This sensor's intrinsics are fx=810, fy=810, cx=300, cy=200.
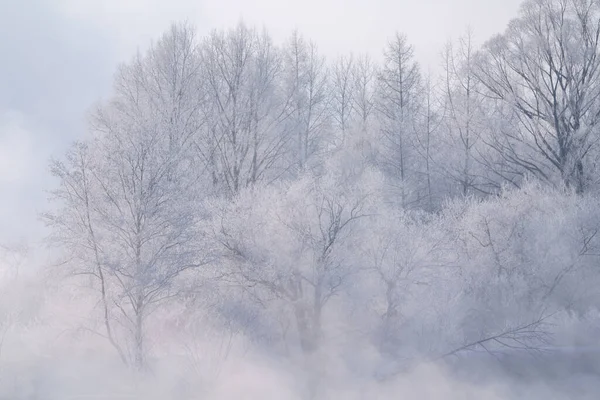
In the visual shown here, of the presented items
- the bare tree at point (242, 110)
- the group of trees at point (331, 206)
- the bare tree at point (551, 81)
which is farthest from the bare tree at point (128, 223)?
the bare tree at point (551, 81)

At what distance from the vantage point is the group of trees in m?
18.2

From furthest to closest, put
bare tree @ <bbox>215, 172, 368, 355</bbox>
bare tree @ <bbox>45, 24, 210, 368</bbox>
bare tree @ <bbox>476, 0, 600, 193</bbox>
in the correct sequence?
1. bare tree @ <bbox>476, 0, 600, 193</bbox>
2. bare tree @ <bbox>215, 172, 368, 355</bbox>
3. bare tree @ <bbox>45, 24, 210, 368</bbox>

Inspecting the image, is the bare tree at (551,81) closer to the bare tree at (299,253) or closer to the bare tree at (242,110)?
the bare tree at (242,110)

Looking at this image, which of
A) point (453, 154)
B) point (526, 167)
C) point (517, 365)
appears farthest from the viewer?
point (453, 154)

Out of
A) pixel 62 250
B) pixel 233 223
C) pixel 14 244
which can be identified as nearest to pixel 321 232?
pixel 233 223

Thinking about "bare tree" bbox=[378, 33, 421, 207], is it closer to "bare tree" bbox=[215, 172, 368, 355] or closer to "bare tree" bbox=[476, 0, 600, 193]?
"bare tree" bbox=[476, 0, 600, 193]

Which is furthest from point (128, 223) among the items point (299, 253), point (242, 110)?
point (242, 110)

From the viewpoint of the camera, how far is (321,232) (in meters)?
19.1

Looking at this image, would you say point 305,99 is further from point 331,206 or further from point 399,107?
point 331,206

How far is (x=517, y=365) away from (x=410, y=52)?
567 inches

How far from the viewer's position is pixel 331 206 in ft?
63.1

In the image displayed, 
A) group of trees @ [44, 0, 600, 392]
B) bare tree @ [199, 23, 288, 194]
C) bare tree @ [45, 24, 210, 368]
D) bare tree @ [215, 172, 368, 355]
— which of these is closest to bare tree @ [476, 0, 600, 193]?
group of trees @ [44, 0, 600, 392]

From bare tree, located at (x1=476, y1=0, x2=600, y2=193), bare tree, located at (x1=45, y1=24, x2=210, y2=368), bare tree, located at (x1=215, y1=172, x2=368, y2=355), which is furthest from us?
bare tree, located at (x1=476, y1=0, x2=600, y2=193)

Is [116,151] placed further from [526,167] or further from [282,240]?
[526,167]
